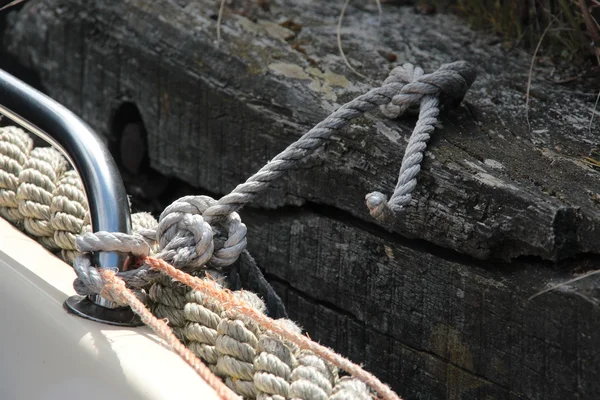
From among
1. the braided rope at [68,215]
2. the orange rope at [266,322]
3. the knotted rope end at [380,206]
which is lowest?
the orange rope at [266,322]

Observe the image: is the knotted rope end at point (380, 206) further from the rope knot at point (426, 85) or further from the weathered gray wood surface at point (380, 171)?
the rope knot at point (426, 85)

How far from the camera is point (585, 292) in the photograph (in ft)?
4.02

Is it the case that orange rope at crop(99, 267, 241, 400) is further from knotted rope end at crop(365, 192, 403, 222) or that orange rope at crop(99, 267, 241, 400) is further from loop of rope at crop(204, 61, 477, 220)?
knotted rope end at crop(365, 192, 403, 222)

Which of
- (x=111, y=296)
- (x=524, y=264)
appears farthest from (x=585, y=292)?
(x=111, y=296)

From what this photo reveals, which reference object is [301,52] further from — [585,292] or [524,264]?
[585,292]

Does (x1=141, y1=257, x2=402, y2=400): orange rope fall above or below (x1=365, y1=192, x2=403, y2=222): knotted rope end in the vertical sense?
below

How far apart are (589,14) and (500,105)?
0.29 m

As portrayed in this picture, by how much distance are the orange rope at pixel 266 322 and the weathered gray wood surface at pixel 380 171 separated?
1.09 feet

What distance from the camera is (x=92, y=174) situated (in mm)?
1257

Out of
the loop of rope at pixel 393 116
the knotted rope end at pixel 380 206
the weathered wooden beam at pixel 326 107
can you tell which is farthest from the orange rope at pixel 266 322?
the weathered wooden beam at pixel 326 107

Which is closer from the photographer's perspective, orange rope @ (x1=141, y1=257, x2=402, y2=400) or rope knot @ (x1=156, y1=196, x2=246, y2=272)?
orange rope @ (x1=141, y1=257, x2=402, y2=400)

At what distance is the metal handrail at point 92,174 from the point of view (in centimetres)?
122

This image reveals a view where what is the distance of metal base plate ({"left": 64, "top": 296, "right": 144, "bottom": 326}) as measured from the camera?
3.98 ft

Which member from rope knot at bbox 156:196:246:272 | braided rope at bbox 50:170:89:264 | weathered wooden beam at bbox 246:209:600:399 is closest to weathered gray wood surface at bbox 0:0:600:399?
weathered wooden beam at bbox 246:209:600:399
